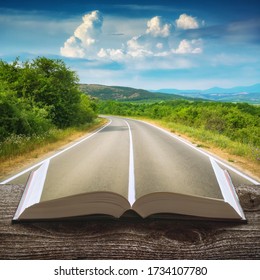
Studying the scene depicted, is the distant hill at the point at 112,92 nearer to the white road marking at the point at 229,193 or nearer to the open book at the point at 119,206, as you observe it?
the white road marking at the point at 229,193

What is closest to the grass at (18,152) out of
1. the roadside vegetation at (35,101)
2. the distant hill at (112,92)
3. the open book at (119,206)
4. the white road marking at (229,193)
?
the roadside vegetation at (35,101)

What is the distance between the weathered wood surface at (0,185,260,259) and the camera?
0.95 m

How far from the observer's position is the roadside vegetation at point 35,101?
9.89 m

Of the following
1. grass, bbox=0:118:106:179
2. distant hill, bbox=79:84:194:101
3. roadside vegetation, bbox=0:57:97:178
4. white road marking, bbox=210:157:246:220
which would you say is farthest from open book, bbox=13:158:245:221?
distant hill, bbox=79:84:194:101

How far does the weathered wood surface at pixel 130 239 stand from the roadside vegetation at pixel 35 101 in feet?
24.1

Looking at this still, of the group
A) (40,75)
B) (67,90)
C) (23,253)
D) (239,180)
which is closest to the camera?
(23,253)

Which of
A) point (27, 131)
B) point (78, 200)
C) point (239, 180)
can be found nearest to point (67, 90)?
point (27, 131)

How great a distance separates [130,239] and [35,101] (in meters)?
13.7

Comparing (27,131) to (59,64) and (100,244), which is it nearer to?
(59,64)

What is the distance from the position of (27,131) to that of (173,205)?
1026cm

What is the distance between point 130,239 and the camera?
3.31ft

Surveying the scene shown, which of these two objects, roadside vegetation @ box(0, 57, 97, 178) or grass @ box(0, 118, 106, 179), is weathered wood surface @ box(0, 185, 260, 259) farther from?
roadside vegetation @ box(0, 57, 97, 178)

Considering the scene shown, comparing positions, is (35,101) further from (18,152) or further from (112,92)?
(18,152)

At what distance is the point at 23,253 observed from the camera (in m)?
0.95
